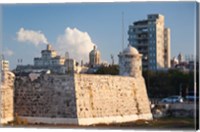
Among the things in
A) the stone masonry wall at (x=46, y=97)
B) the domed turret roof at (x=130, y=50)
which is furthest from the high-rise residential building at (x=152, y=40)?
the stone masonry wall at (x=46, y=97)

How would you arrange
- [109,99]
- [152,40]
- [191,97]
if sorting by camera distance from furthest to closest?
[109,99] < [152,40] < [191,97]

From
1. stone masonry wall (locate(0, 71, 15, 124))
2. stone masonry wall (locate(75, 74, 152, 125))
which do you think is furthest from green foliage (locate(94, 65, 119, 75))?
stone masonry wall (locate(0, 71, 15, 124))

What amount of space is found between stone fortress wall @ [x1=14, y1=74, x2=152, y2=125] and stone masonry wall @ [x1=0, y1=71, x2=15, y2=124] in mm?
141

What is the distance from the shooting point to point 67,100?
10141mm

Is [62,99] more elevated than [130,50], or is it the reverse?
[130,50]

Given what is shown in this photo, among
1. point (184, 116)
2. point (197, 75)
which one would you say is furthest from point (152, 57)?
Answer: point (197, 75)

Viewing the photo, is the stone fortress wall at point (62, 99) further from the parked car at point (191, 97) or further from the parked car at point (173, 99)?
the parked car at point (191, 97)

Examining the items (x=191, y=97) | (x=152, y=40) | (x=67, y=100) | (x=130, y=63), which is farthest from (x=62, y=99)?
(x=130, y=63)

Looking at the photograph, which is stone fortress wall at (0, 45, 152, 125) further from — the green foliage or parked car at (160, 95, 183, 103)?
parked car at (160, 95, 183, 103)

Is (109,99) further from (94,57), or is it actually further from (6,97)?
(6,97)

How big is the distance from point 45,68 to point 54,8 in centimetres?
115

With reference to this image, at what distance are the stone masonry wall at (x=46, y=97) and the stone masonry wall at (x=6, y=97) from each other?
0.13 meters

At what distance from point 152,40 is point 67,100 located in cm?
168

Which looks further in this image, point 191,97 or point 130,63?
point 130,63
